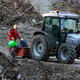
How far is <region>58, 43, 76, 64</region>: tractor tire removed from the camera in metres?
7.95

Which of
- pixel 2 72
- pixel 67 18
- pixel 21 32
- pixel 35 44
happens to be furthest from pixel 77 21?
pixel 21 32

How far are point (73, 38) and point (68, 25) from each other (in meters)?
0.66

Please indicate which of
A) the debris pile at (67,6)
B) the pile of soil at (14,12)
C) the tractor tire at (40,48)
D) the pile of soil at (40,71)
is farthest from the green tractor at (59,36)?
the debris pile at (67,6)

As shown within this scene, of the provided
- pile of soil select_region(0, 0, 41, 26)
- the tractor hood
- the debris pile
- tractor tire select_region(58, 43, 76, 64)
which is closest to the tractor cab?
the tractor hood

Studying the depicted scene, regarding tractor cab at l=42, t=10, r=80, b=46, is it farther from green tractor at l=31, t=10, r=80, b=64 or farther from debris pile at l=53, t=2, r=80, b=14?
debris pile at l=53, t=2, r=80, b=14

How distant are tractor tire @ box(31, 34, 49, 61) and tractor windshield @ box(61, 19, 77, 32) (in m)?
1.02

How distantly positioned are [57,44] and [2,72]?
138 inches

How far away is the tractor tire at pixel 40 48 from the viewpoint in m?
8.86

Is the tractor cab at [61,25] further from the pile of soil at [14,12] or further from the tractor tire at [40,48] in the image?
the pile of soil at [14,12]

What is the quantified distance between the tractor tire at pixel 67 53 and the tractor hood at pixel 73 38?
0.48m

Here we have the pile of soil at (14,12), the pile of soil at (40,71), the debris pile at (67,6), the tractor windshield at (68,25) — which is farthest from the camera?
the debris pile at (67,6)

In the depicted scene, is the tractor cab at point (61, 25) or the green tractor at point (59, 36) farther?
the tractor cab at point (61, 25)

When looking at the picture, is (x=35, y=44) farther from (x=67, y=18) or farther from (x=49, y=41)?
(x=67, y=18)

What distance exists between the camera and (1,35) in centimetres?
1638
